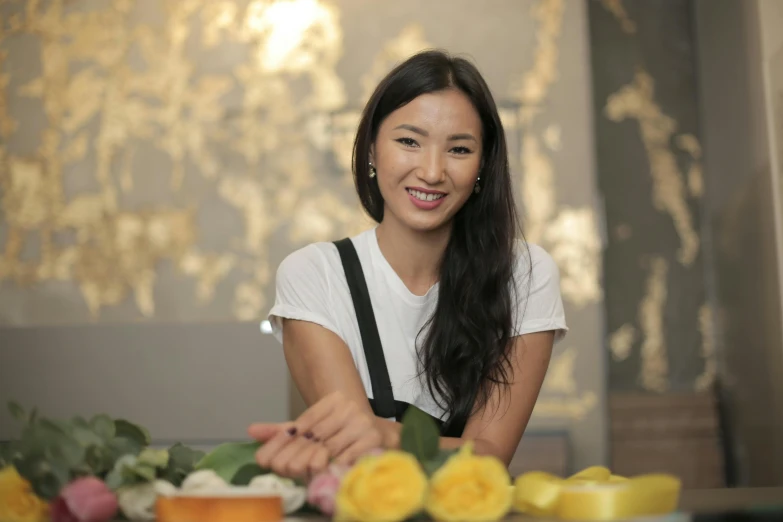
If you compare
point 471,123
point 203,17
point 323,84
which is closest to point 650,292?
point 323,84

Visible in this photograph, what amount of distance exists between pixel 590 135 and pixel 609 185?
1.80ft

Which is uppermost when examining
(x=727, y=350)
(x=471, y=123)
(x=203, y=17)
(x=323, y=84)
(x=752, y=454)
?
(x=203, y=17)

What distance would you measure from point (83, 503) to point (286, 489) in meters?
0.14

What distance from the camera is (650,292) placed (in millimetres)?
3529

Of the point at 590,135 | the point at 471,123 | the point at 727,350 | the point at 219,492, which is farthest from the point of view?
the point at 727,350

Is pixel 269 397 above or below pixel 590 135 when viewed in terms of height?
below

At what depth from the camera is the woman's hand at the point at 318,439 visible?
2.45 feet

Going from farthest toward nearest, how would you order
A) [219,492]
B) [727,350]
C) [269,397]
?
[727,350] < [269,397] < [219,492]

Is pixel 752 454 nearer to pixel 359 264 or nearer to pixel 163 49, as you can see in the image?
pixel 359 264

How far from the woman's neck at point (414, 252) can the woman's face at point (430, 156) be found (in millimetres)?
79

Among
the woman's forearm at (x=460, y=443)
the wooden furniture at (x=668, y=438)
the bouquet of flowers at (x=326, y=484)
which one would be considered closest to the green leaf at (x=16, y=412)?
the bouquet of flowers at (x=326, y=484)

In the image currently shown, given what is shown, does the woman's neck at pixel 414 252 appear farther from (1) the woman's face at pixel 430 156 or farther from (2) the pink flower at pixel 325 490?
(2) the pink flower at pixel 325 490

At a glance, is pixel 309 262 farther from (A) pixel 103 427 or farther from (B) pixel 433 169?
(A) pixel 103 427

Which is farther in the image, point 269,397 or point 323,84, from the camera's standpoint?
point 323,84
